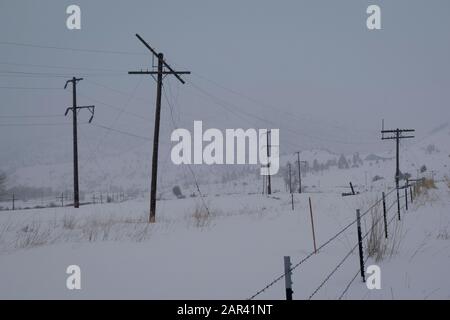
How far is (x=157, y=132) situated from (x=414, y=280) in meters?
12.9

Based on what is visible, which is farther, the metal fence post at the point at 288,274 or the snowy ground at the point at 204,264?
the snowy ground at the point at 204,264

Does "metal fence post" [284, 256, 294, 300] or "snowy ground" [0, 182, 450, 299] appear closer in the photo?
"metal fence post" [284, 256, 294, 300]

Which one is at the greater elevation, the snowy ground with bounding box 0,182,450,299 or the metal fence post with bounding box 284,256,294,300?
the metal fence post with bounding box 284,256,294,300

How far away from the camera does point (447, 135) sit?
174750mm

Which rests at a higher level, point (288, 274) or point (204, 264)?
point (288, 274)

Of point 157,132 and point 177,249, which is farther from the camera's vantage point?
point 157,132

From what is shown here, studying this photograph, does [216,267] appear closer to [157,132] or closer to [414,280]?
[414,280]

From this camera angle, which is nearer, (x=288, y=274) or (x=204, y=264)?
(x=288, y=274)

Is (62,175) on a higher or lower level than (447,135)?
lower

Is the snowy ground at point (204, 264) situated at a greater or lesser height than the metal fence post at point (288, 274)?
lesser
